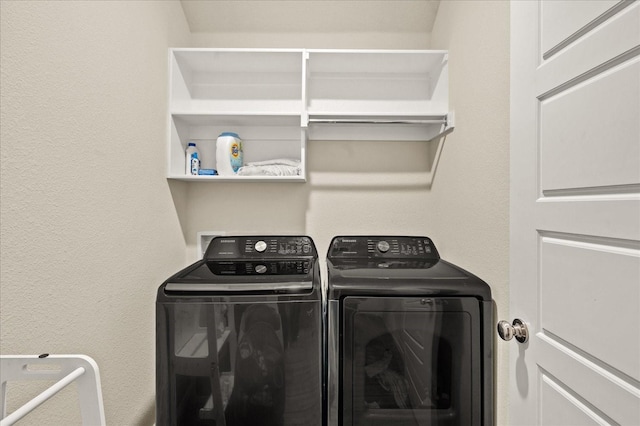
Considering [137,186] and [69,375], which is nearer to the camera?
[69,375]

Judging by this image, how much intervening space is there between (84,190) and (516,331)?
57.5 inches

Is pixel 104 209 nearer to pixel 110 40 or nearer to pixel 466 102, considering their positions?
pixel 110 40

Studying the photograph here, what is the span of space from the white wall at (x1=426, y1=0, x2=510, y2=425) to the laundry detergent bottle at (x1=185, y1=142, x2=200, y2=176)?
4.64 feet

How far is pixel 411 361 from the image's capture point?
118 cm

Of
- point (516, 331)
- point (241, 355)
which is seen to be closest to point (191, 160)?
point (241, 355)

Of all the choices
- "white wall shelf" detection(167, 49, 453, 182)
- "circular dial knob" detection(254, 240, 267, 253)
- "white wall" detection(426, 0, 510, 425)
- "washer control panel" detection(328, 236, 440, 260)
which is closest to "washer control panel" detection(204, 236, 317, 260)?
"circular dial knob" detection(254, 240, 267, 253)

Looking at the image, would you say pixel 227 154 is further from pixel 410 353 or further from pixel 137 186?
pixel 410 353

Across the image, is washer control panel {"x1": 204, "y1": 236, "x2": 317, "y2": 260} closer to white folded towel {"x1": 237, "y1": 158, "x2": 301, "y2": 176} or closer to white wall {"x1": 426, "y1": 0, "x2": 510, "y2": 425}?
white folded towel {"x1": 237, "y1": 158, "x2": 301, "y2": 176}

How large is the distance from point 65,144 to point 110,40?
1.58ft

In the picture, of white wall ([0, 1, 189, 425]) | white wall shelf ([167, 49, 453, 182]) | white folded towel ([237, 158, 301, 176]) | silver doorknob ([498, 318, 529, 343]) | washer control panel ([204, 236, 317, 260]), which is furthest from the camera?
white wall shelf ([167, 49, 453, 182])

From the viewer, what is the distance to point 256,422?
3.85 ft

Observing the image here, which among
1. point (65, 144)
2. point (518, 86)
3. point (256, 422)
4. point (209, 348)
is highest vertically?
point (518, 86)

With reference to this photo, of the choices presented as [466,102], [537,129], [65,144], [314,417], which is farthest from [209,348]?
[466,102]

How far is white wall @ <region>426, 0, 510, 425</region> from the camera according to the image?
1112mm
